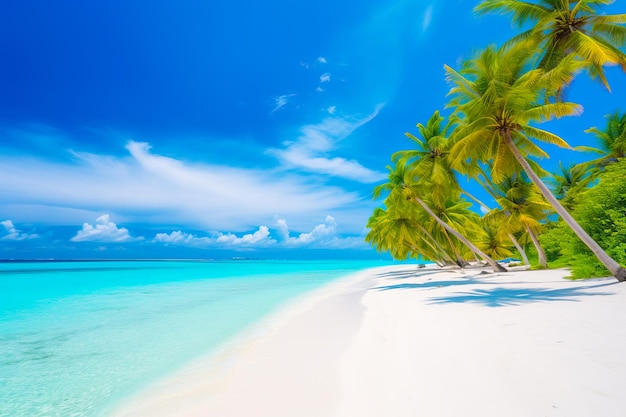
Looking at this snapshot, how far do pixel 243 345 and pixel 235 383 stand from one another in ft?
7.02

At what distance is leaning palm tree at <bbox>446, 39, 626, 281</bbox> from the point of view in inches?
382

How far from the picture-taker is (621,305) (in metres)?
5.74

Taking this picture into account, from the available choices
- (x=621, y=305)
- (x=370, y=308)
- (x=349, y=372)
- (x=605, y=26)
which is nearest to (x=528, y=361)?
(x=349, y=372)

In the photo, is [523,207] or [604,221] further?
[523,207]

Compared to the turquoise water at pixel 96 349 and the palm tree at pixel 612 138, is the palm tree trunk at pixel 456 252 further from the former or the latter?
the turquoise water at pixel 96 349

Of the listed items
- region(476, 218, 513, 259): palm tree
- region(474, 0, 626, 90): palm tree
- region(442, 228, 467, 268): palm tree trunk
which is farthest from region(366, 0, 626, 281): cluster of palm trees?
region(476, 218, 513, 259): palm tree

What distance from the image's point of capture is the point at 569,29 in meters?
11.1

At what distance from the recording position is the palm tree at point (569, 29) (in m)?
9.86

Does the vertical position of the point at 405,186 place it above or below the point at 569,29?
below

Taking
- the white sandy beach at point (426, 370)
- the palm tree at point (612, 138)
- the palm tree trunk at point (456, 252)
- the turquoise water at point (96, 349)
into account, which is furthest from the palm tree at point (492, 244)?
the turquoise water at point (96, 349)

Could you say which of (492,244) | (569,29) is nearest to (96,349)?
(569,29)

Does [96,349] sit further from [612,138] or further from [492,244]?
[492,244]

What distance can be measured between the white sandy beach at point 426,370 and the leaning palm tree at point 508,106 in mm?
6043

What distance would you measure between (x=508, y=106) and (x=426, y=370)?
32.9 ft
